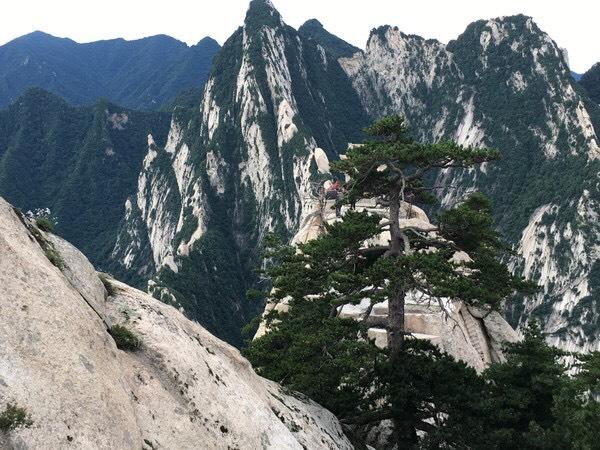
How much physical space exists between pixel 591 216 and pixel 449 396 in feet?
420

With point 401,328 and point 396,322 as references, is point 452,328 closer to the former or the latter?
point 401,328

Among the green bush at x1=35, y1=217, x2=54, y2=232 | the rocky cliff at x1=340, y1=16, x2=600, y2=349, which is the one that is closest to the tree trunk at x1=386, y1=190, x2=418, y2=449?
the green bush at x1=35, y1=217, x2=54, y2=232

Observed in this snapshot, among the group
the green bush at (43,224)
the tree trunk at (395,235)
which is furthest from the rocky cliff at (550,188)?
the green bush at (43,224)

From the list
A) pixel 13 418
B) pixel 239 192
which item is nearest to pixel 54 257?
pixel 13 418

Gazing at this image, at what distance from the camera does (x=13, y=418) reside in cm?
672

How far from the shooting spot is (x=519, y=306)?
12719 cm

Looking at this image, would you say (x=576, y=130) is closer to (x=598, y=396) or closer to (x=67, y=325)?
(x=598, y=396)

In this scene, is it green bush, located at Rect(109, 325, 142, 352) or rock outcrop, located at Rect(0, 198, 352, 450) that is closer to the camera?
rock outcrop, located at Rect(0, 198, 352, 450)

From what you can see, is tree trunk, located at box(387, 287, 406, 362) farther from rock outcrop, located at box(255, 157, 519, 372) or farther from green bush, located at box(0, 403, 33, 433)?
green bush, located at box(0, 403, 33, 433)

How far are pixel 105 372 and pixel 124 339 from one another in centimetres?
146

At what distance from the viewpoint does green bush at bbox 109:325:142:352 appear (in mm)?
9875

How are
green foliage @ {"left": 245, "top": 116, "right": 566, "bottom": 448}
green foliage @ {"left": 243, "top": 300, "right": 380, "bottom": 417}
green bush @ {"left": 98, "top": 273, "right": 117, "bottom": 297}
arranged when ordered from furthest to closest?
green foliage @ {"left": 243, "top": 300, "right": 380, "bottom": 417}, green foliage @ {"left": 245, "top": 116, "right": 566, "bottom": 448}, green bush @ {"left": 98, "top": 273, "right": 117, "bottom": 297}

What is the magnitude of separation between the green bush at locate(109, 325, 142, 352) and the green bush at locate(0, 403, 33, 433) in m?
2.95

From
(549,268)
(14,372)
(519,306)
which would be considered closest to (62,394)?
(14,372)
